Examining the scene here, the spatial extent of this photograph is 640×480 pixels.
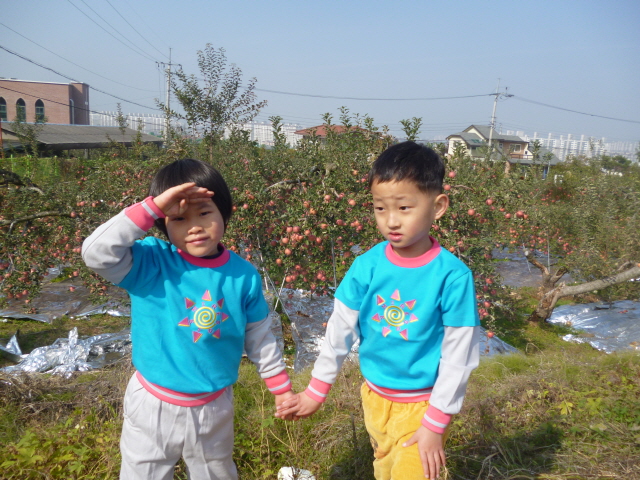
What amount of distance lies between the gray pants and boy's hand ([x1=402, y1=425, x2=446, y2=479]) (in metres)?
0.62

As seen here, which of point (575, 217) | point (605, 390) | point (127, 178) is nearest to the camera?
point (605, 390)

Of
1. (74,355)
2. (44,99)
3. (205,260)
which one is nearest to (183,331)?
(205,260)

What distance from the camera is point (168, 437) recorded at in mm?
1393

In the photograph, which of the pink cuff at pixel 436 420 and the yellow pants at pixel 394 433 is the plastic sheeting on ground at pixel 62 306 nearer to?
the yellow pants at pixel 394 433

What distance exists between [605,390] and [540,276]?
7.52 m

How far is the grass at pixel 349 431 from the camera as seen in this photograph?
1.99 metres

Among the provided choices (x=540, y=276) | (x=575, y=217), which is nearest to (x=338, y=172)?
(x=575, y=217)

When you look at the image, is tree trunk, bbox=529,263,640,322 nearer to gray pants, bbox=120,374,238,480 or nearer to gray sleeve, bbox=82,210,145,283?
gray pants, bbox=120,374,238,480

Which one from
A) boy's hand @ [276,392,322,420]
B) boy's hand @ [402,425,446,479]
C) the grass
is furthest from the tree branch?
boy's hand @ [276,392,322,420]

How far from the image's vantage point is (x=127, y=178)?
5867 millimetres

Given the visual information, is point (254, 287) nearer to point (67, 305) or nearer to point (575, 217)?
point (67, 305)

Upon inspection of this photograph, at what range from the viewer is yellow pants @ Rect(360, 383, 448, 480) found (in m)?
1.33

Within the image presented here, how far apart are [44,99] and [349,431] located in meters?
50.8

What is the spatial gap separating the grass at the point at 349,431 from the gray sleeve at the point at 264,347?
2.11 feet
